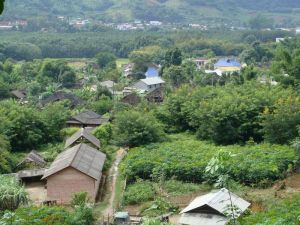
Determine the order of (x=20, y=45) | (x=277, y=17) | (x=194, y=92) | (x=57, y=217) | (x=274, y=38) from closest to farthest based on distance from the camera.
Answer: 1. (x=57, y=217)
2. (x=194, y=92)
3. (x=20, y=45)
4. (x=274, y=38)
5. (x=277, y=17)

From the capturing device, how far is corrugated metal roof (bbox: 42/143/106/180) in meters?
22.0

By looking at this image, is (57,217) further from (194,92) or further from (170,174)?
(194,92)

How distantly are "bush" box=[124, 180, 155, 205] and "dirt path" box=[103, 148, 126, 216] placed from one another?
684 millimetres

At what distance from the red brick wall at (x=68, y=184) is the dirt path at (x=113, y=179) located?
3.29ft

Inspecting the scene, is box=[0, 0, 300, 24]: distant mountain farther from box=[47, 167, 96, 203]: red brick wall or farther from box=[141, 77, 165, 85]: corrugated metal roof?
box=[47, 167, 96, 203]: red brick wall

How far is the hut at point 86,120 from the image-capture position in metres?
37.3

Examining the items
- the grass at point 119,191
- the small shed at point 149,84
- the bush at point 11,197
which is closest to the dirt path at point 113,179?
the grass at point 119,191

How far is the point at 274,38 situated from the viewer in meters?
94.4

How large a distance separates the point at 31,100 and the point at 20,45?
33652 mm

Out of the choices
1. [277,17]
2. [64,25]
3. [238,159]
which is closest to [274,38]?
[64,25]

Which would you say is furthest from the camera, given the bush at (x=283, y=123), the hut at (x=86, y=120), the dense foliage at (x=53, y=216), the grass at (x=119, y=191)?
the hut at (x=86, y=120)

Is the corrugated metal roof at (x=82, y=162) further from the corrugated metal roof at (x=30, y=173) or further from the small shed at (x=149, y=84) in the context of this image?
the small shed at (x=149, y=84)

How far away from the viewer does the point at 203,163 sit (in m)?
23.8

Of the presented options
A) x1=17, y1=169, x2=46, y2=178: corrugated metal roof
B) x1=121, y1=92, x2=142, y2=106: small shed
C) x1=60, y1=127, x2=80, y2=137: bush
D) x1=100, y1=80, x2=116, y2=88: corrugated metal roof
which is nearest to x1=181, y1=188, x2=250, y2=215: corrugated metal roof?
x1=17, y1=169, x2=46, y2=178: corrugated metal roof
